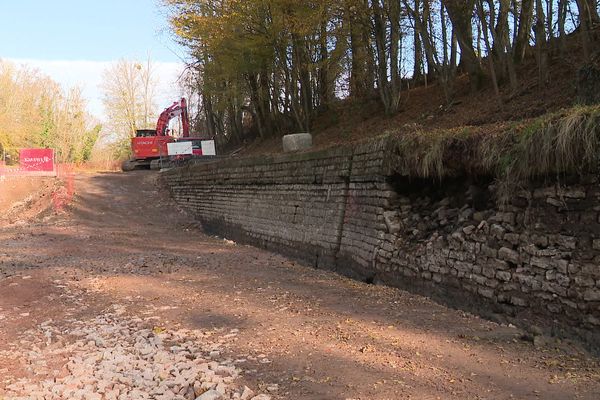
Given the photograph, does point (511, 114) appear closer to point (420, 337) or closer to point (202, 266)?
point (420, 337)

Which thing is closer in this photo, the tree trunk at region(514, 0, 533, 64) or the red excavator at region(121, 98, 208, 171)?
the tree trunk at region(514, 0, 533, 64)

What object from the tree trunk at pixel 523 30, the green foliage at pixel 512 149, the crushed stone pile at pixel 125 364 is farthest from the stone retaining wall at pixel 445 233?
the tree trunk at pixel 523 30

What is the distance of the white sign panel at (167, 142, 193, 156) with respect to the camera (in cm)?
2673

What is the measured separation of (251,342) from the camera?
5383mm

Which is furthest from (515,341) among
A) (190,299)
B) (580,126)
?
(190,299)

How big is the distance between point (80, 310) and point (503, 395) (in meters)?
5.32

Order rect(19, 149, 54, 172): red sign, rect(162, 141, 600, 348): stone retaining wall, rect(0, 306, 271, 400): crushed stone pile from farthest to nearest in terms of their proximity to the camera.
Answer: rect(19, 149, 54, 172): red sign → rect(162, 141, 600, 348): stone retaining wall → rect(0, 306, 271, 400): crushed stone pile

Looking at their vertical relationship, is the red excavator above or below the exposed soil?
above

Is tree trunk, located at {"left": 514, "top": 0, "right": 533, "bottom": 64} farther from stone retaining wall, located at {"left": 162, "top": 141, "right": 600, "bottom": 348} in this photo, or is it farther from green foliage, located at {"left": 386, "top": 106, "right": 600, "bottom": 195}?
green foliage, located at {"left": 386, "top": 106, "right": 600, "bottom": 195}

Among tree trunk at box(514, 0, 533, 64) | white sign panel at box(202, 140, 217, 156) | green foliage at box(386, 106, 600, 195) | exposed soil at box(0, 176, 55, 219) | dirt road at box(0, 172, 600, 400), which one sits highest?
tree trunk at box(514, 0, 533, 64)

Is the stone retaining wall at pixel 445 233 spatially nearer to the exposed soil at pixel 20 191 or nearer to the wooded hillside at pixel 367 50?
the wooded hillside at pixel 367 50

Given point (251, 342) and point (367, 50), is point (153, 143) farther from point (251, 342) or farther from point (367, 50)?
point (251, 342)

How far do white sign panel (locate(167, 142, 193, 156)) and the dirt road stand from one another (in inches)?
672

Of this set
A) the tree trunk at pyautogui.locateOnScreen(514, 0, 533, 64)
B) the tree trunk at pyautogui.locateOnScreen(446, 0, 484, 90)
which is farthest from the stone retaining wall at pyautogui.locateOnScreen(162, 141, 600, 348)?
the tree trunk at pyautogui.locateOnScreen(514, 0, 533, 64)
